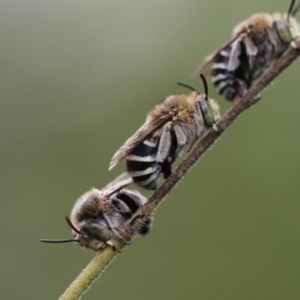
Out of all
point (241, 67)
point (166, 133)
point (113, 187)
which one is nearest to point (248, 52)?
point (241, 67)

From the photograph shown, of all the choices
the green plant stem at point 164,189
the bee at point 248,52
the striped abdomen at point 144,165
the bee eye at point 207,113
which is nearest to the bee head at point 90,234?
the green plant stem at point 164,189

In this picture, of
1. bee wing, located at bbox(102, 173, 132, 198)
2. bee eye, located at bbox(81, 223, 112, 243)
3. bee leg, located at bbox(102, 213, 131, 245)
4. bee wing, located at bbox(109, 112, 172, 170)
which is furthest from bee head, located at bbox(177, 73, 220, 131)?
bee eye, located at bbox(81, 223, 112, 243)

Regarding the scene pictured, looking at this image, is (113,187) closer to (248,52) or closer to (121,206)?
(121,206)

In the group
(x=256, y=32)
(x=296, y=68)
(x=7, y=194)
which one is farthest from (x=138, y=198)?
(x=7, y=194)

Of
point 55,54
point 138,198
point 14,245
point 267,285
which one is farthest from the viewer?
point 55,54

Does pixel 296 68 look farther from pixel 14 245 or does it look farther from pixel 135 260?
pixel 14 245

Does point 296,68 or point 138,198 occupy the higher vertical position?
point 296,68
